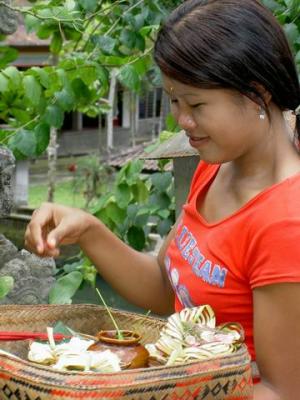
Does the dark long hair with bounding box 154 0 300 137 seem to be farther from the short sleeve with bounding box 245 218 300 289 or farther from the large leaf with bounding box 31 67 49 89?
the large leaf with bounding box 31 67 49 89

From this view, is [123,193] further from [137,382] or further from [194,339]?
[137,382]

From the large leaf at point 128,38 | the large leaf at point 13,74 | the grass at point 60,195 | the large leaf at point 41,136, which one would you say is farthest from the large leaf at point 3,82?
the grass at point 60,195

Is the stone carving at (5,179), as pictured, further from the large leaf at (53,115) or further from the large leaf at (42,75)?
the large leaf at (53,115)

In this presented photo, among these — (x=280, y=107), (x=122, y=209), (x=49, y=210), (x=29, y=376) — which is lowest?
(x=122, y=209)

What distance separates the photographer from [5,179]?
7.00 feet

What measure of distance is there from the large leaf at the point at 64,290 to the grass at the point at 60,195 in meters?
10.8

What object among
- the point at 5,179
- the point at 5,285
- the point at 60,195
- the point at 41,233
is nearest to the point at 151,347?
the point at 41,233

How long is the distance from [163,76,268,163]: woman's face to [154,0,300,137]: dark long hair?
16 mm

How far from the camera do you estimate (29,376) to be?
1109mm

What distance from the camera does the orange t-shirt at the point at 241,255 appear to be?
4.22 feet

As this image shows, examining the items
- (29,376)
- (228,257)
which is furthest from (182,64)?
(29,376)

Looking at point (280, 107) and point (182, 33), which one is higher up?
point (182, 33)

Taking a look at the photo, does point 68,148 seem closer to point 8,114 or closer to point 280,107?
point 8,114

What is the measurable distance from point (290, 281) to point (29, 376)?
0.42 m
